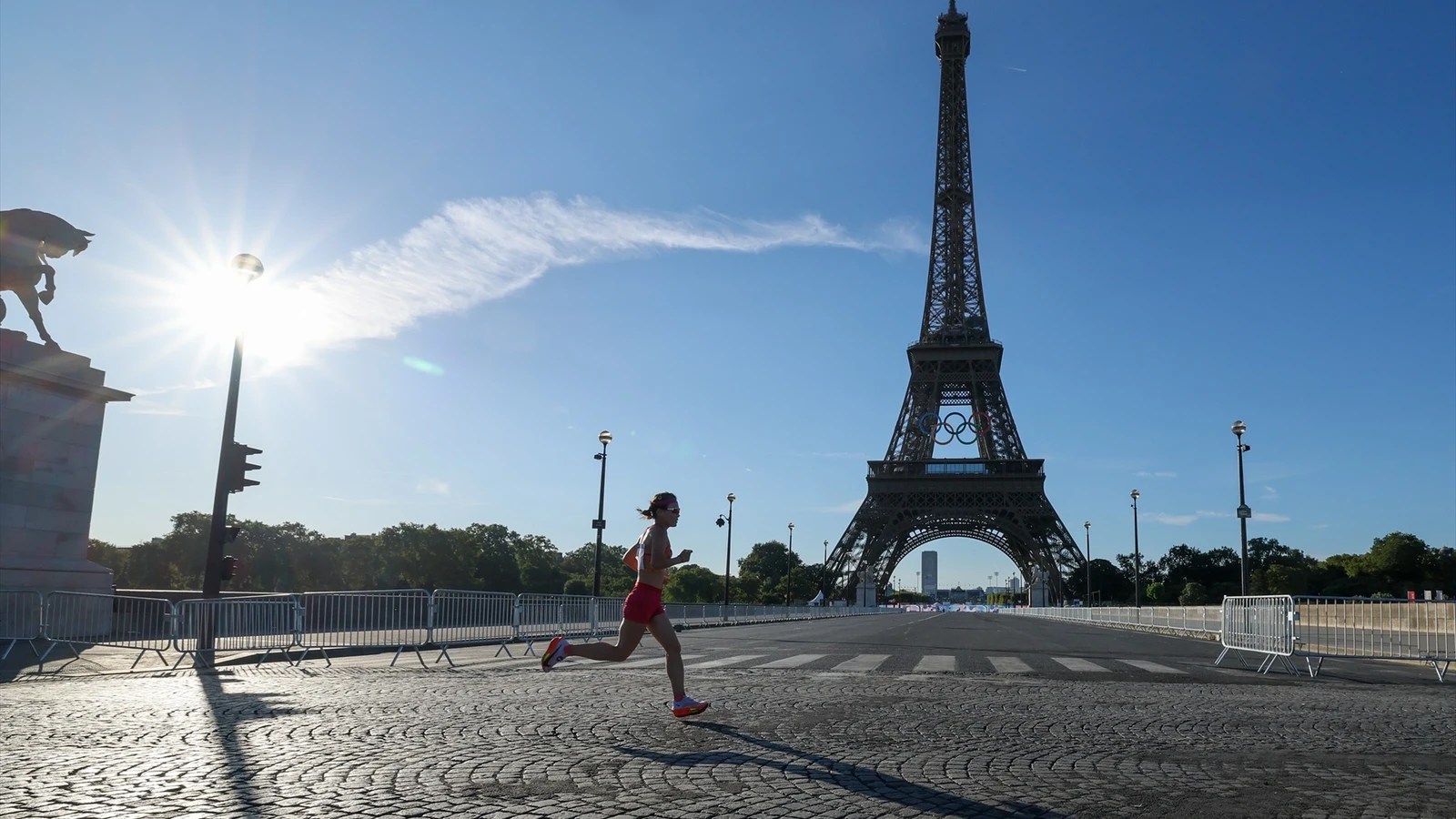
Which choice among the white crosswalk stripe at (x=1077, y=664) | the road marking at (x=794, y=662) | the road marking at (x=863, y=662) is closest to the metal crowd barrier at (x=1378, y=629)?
the white crosswalk stripe at (x=1077, y=664)

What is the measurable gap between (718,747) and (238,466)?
1238 cm

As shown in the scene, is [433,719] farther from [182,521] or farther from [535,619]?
[182,521]

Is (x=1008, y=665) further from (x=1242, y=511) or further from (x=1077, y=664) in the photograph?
(x=1242, y=511)

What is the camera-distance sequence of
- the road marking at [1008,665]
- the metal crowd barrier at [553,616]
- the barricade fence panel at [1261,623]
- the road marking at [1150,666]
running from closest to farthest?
the road marking at [1008,665] → the road marking at [1150,666] → the barricade fence panel at [1261,623] → the metal crowd barrier at [553,616]

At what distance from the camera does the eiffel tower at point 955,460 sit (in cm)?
6988

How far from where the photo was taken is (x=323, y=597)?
15062mm

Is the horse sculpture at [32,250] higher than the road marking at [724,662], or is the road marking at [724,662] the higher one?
the horse sculpture at [32,250]

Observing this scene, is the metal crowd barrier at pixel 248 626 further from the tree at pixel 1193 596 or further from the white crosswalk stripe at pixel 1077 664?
the tree at pixel 1193 596

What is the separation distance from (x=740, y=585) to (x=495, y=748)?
119m

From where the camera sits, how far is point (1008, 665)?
Answer: 1366cm

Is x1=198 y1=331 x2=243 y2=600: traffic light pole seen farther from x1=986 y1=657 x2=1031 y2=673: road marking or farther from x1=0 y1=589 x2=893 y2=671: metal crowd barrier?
x1=986 y1=657 x2=1031 y2=673: road marking

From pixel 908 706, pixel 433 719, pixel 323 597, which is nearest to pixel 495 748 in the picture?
pixel 433 719

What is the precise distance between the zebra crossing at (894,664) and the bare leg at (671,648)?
16.3 ft

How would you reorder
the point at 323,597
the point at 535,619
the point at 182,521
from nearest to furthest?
the point at 323,597
the point at 535,619
the point at 182,521
